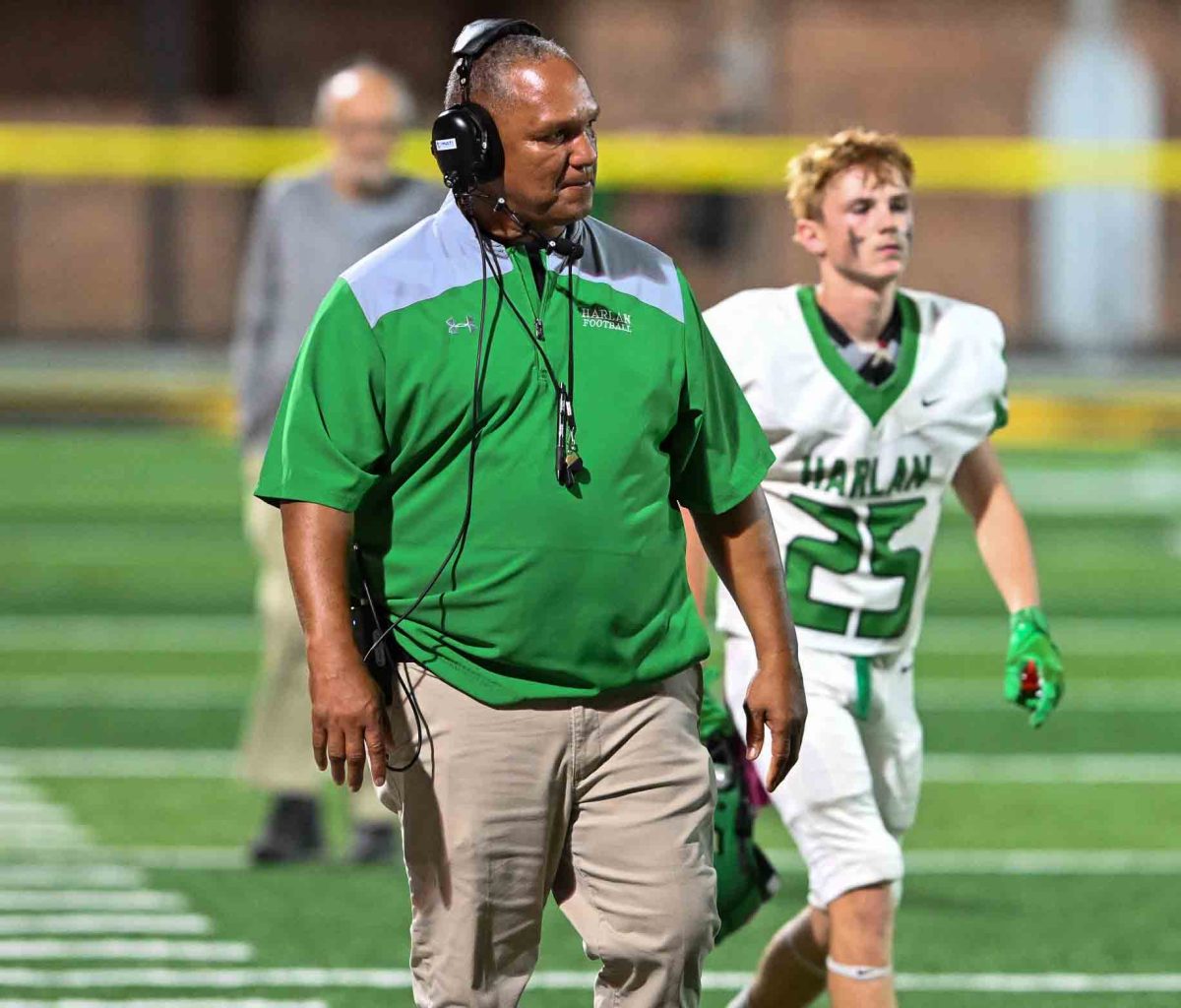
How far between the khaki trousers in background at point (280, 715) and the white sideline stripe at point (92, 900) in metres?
0.51

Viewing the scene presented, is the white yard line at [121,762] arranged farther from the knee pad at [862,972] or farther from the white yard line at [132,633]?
the knee pad at [862,972]

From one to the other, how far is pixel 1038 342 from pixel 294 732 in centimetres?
2214

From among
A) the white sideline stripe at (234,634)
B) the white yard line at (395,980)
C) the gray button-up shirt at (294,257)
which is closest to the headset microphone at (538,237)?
the white yard line at (395,980)

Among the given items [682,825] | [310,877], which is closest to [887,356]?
[682,825]

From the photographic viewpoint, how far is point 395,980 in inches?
239

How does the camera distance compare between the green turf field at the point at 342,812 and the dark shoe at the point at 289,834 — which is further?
the dark shoe at the point at 289,834

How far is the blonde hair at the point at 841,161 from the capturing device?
5.05 metres

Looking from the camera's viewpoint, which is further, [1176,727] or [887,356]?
[1176,727]

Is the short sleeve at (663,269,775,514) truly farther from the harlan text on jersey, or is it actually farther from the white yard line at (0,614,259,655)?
the white yard line at (0,614,259,655)

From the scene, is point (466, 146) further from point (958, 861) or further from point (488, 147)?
point (958, 861)

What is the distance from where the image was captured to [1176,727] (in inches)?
380

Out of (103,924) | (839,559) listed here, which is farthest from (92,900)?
(839,559)

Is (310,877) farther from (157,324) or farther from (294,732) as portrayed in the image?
(157,324)

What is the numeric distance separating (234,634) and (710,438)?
7953 millimetres
